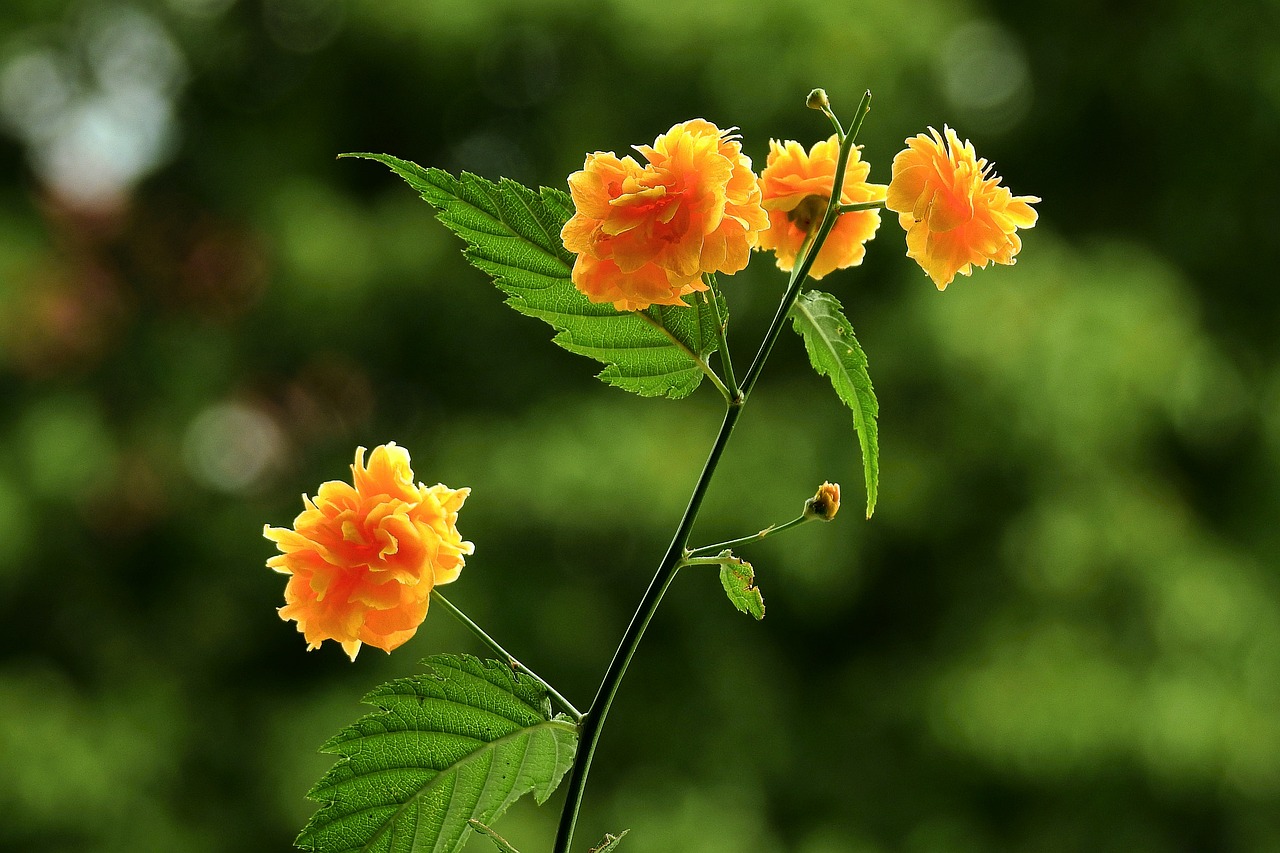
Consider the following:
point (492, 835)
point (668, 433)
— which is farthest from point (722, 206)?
point (668, 433)

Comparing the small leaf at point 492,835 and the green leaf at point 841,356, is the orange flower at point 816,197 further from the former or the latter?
the small leaf at point 492,835

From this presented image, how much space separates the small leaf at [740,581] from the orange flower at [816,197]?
123mm

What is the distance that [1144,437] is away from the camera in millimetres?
3445

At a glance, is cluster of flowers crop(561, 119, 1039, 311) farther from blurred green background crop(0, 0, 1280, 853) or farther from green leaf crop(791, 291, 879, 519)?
blurred green background crop(0, 0, 1280, 853)

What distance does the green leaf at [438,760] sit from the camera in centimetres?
45

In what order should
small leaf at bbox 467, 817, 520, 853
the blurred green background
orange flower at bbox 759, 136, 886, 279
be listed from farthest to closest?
the blurred green background, orange flower at bbox 759, 136, 886, 279, small leaf at bbox 467, 817, 520, 853

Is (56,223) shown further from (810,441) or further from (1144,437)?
(1144,437)

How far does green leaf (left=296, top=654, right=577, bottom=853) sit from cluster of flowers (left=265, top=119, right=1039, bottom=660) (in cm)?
3

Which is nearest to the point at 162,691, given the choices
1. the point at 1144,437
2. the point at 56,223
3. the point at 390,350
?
the point at 390,350

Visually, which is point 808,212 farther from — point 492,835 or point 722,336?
point 492,835

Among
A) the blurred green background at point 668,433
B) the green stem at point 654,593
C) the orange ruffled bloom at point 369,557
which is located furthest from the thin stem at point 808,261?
the blurred green background at point 668,433

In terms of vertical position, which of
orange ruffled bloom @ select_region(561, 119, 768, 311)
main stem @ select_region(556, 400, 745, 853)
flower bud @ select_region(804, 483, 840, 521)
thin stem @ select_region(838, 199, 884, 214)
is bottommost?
main stem @ select_region(556, 400, 745, 853)

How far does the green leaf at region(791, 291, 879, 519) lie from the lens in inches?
19.2

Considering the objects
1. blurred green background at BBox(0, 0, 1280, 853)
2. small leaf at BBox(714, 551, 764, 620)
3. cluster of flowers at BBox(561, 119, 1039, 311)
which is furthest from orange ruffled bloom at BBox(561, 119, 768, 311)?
blurred green background at BBox(0, 0, 1280, 853)
